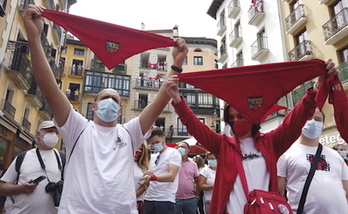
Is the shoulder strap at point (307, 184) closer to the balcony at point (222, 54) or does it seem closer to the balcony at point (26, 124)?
the balcony at point (26, 124)

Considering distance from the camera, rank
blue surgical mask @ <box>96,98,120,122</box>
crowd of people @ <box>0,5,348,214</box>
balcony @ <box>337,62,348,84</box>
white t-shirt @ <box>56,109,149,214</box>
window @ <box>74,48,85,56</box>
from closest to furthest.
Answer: white t-shirt @ <box>56,109,149,214</box>, crowd of people @ <box>0,5,348,214</box>, blue surgical mask @ <box>96,98,120,122</box>, balcony @ <box>337,62,348,84</box>, window @ <box>74,48,85,56</box>

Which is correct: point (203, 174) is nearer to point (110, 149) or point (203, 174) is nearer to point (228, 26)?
point (110, 149)

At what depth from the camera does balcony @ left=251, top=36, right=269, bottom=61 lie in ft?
68.0

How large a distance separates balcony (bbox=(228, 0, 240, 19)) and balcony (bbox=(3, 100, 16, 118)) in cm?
1903

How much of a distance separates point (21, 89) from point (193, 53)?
25372 millimetres

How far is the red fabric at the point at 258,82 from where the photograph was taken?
2.80 m

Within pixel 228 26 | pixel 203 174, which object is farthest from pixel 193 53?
pixel 203 174

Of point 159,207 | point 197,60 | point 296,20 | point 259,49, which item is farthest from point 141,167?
point 197,60

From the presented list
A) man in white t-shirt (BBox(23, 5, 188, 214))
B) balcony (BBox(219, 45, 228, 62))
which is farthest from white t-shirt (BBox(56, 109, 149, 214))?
balcony (BBox(219, 45, 228, 62))

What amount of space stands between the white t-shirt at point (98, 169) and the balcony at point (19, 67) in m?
13.4

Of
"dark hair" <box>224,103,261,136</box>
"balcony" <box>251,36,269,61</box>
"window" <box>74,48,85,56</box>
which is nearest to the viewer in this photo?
"dark hair" <box>224,103,261,136</box>

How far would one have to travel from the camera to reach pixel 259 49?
2153 cm

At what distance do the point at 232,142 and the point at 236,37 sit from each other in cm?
2327

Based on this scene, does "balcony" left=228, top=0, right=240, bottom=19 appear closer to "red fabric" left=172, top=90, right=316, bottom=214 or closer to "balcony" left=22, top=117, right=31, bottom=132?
"balcony" left=22, top=117, right=31, bottom=132
